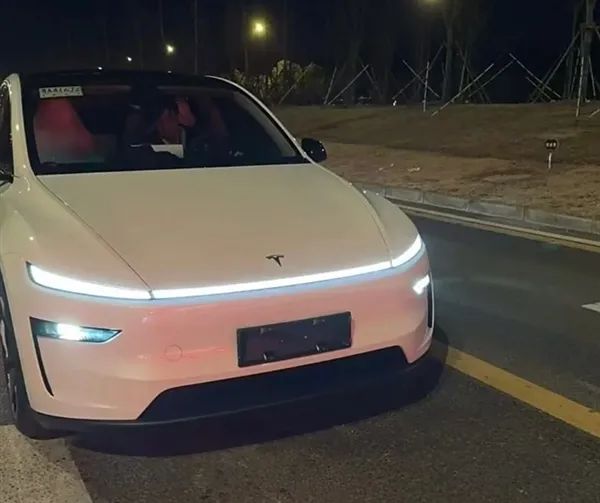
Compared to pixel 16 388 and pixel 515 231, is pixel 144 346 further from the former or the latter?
pixel 515 231

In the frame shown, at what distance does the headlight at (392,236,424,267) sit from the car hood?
5 cm

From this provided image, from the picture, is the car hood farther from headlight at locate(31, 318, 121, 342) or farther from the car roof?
the car roof

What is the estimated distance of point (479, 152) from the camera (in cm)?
1480

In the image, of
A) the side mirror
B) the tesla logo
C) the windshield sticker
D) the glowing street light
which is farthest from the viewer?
the glowing street light

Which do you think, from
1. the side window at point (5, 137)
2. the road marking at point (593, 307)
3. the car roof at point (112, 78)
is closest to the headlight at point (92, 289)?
the side window at point (5, 137)

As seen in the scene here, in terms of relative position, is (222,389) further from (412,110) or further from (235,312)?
(412,110)

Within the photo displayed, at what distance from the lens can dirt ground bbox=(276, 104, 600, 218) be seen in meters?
10.8

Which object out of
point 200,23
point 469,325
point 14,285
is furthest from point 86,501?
point 200,23

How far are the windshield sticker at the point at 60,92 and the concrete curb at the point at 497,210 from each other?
378 centimetres

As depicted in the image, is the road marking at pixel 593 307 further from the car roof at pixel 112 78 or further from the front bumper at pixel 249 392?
the car roof at pixel 112 78

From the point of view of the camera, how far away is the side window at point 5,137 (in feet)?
13.5

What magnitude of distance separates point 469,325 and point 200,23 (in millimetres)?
44038

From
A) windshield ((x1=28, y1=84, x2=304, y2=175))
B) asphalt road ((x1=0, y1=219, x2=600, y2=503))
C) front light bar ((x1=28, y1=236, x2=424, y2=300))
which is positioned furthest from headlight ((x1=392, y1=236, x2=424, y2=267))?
windshield ((x1=28, y1=84, x2=304, y2=175))

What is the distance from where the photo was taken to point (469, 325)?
4.95m
